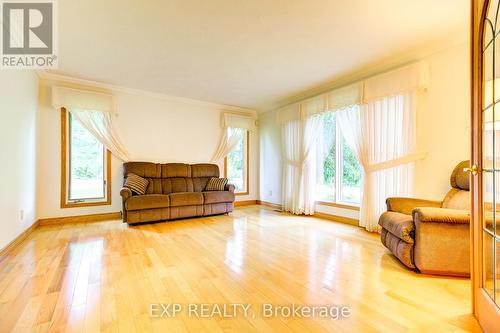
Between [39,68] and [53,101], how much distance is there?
1.69 ft

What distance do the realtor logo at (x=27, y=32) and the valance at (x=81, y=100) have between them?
0.59 meters

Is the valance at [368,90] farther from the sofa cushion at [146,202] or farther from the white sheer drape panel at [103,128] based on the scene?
the white sheer drape panel at [103,128]

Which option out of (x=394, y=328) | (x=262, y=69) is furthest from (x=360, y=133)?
(x=394, y=328)

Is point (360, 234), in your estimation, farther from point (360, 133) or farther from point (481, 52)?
point (481, 52)

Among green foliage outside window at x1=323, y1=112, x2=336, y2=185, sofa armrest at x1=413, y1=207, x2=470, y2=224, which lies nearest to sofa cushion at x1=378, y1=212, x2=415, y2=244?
sofa armrest at x1=413, y1=207, x2=470, y2=224

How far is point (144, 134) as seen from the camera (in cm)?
463

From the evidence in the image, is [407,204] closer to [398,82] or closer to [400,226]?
[400,226]

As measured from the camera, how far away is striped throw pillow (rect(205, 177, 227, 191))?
4.83 m

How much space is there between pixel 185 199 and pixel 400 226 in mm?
3339

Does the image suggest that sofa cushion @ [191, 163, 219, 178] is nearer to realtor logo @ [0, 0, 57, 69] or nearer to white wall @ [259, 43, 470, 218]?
realtor logo @ [0, 0, 57, 69]

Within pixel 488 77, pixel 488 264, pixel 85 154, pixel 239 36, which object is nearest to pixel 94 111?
pixel 85 154

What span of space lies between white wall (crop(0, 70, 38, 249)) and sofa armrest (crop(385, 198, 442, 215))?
174 inches

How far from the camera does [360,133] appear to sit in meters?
3.59

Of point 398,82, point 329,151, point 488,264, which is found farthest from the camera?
point 329,151
